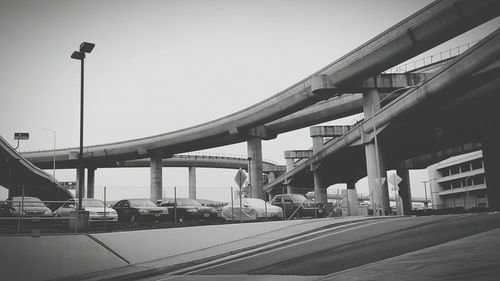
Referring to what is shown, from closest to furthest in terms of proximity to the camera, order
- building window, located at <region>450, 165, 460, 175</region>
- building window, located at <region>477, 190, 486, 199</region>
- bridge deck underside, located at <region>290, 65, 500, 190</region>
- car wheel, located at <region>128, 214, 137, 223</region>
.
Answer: car wheel, located at <region>128, 214, 137, 223</region> → bridge deck underside, located at <region>290, 65, 500, 190</region> → building window, located at <region>477, 190, 486, 199</region> → building window, located at <region>450, 165, 460, 175</region>

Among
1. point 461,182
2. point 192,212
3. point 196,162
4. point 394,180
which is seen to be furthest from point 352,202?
point 461,182

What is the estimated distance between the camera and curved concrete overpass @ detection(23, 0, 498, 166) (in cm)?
3397

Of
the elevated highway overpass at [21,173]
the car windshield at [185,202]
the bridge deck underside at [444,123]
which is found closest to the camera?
the car windshield at [185,202]

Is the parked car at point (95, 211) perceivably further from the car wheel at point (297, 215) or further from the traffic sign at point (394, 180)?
the traffic sign at point (394, 180)

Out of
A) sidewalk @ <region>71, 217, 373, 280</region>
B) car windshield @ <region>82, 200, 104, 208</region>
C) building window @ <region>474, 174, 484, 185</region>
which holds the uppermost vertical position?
building window @ <region>474, 174, 484, 185</region>

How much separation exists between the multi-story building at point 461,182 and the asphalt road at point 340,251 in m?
97.4

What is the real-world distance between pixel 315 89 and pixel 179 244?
28659 millimetres

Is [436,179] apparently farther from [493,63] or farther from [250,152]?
[493,63]

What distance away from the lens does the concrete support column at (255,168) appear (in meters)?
58.2

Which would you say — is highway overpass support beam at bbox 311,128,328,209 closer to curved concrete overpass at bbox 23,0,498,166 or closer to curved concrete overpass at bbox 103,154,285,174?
curved concrete overpass at bbox 23,0,498,166

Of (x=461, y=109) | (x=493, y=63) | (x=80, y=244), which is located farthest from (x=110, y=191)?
(x=461, y=109)

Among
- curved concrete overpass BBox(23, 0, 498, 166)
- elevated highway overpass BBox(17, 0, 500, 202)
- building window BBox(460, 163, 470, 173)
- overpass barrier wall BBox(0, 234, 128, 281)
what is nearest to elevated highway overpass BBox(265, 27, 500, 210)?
curved concrete overpass BBox(23, 0, 498, 166)

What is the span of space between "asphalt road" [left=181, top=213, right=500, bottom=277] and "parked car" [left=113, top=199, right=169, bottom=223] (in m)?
12.6

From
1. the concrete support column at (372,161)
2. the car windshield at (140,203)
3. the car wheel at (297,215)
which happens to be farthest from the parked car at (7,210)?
the concrete support column at (372,161)
